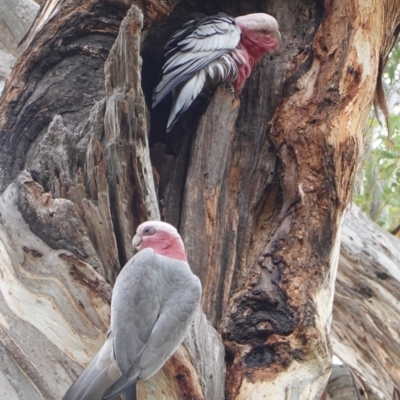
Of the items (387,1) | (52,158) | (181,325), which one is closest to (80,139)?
(52,158)

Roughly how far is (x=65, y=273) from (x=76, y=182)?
1.13 ft

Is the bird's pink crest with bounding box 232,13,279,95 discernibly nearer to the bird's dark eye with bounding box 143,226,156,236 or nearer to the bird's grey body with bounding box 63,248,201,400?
the bird's dark eye with bounding box 143,226,156,236

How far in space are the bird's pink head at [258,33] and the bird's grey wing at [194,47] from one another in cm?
7

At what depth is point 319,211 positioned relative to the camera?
2746 mm

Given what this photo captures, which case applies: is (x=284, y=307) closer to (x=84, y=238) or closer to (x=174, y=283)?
(x=174, y=283)

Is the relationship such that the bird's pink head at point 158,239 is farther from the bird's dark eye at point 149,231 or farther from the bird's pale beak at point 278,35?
the bird's pale beak at point 278,35

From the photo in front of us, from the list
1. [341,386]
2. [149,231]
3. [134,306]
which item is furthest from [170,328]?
[341,386]

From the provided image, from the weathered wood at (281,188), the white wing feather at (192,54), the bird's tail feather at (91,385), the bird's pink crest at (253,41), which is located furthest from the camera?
the bird's pink crest at (253,41)

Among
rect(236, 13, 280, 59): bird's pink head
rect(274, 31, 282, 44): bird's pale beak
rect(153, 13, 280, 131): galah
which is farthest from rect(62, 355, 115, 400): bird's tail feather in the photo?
rect(274, 31, 282, 44): bird's pale beak

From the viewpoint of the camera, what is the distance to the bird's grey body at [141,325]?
2.01 metres

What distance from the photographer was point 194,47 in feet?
10.4

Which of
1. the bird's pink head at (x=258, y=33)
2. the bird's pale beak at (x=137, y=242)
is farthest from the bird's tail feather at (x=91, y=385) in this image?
the bird's pink head at (x=258, y=33)

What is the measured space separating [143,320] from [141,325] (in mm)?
17

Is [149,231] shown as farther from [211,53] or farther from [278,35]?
[278,35]
